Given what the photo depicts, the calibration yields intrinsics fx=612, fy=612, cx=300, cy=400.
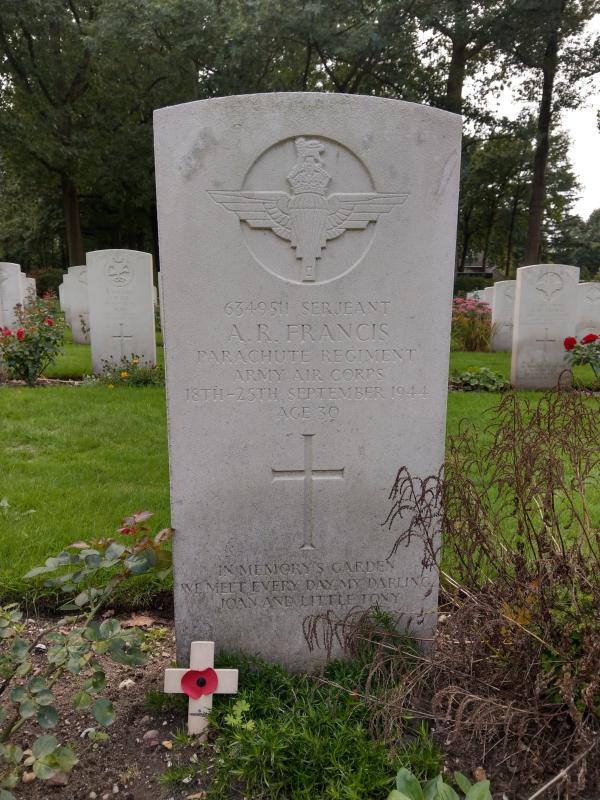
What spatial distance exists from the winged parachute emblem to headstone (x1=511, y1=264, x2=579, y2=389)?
7133 mm

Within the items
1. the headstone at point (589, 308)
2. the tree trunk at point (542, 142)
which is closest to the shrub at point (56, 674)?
the headstone at point (589, 308)

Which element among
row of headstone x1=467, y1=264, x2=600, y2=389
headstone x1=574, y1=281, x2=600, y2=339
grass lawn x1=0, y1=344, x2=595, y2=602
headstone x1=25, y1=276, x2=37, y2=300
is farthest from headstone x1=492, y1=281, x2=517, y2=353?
headstone x1=25, y1=276, x2=37, y2=300

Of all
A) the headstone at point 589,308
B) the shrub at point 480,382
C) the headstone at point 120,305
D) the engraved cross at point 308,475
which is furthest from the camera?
the headstone at point 589,308

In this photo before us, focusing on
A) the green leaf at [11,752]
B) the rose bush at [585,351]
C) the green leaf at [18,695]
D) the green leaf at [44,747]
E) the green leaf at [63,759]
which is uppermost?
the rose bush at [585,351]

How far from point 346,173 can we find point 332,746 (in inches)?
82.4

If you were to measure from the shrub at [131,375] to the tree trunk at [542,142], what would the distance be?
12.4 metres

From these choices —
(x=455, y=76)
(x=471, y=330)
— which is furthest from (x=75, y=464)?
(x=455, y=76)

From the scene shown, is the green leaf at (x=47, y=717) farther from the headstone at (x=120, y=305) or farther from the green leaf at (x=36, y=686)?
the headstone at (x=120, y=305)

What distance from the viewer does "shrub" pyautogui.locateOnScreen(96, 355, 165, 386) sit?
8375mm

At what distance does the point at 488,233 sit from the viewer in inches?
1369

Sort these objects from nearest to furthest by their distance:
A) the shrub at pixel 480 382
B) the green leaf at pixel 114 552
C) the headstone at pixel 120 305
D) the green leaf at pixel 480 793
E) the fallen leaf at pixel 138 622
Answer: the green leaf at pixel 480 793
the green leaf at pixel 114 552
the fallen leaf at pixel 138 622
the shrub at pixel 480 382
the headstone at pixel 120 305

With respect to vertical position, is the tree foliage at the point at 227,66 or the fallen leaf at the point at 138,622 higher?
the tree foliage at the point at 227,66

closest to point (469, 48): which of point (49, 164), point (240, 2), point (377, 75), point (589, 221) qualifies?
point (377, 75)

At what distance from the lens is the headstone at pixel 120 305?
8828 mm
